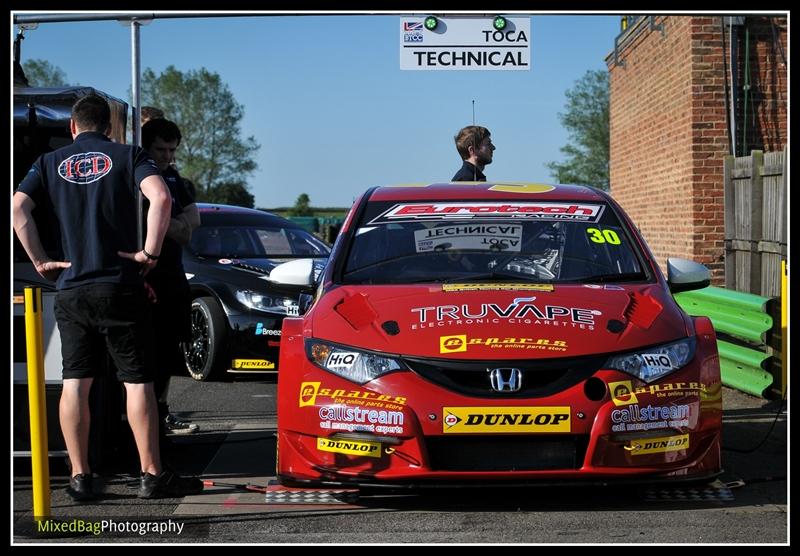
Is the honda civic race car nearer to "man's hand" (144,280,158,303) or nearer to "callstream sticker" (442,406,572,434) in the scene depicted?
"callstream sticker" (442,406,572,434)

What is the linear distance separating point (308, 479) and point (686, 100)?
10.1m

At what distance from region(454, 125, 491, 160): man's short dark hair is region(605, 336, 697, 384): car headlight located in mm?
3658

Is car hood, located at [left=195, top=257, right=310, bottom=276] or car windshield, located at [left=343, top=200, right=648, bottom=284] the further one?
car hood, located at [left=195, top=257, right=310, bottom=276]

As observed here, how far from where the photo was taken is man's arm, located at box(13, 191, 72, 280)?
17.9 feet

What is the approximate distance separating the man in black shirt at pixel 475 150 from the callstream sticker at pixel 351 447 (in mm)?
3815

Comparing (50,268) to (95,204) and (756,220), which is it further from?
(756,220)

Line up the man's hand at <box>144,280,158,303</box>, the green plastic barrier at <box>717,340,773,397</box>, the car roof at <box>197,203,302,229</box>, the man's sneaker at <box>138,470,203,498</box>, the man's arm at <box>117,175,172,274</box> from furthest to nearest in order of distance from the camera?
the car roof at <box>197,203,302,229</box>, the green plastic barrier at <box>717,340,773,397</box>, the man's hand at <box>144,280,158,303</box>, the man's sneaker at <box>138,470,203,498</box>, the man's arm at <box>117,175,172,274</box>

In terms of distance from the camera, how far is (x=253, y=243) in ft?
35.8

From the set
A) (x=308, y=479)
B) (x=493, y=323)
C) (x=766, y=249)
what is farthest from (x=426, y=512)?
(x=766, y=249)

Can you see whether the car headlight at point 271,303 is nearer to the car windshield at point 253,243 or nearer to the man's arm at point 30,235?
the car windshield at point 253,243

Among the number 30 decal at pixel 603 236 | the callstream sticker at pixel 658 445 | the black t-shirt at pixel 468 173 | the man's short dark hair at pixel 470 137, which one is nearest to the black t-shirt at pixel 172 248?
the number 30 decal at pixel 603 236

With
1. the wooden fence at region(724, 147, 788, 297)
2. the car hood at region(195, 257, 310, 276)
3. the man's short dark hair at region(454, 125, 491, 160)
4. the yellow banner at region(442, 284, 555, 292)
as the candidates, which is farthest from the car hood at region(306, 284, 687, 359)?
the wooden fence at region(724, 147, 788, 297)

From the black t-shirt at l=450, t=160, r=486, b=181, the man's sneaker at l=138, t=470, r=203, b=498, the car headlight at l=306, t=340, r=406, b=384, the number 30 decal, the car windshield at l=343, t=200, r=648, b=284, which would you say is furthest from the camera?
the black t-shirt at l=450, t=160, r=486, b=181

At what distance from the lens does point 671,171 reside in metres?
15.0
